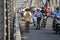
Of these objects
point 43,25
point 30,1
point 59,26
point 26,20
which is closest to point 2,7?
point 59,26

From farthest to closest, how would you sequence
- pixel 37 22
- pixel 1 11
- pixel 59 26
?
1. pixel 37 22
2. pixel 59 26
3. pixel 1 11

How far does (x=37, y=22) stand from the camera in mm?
23703

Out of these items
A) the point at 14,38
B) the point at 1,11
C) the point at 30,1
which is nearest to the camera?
the point at 1,11

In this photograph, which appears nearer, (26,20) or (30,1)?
(26,20)

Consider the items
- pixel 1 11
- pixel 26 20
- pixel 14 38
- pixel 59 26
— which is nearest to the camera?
pixel 1 11

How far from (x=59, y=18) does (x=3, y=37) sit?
53.5ft

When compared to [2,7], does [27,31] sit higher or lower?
lower

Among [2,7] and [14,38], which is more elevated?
[2,7]

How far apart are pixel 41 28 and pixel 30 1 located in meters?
39.0

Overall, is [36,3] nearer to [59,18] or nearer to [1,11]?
[59,18]

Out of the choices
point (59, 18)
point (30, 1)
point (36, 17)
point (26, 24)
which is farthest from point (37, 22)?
point (30, 1)

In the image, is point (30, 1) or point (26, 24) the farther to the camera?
point (30, 1)

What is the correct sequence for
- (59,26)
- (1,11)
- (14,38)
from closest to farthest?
(1,11), (14,38), (59,26)

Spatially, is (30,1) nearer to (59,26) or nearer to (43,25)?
(43,25)
